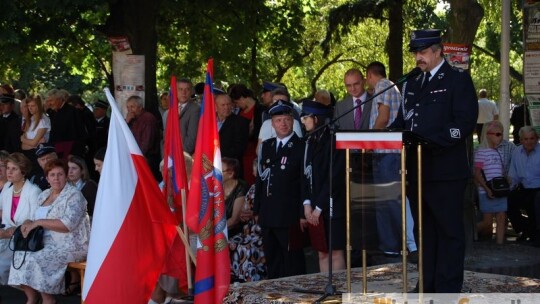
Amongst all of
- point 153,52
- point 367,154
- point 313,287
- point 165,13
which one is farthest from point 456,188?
point 165,13

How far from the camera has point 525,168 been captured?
13.1 metres

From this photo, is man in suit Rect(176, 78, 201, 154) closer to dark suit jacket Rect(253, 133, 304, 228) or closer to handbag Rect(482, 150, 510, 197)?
dark suit jacket Rect(253, 133, 304, 228)

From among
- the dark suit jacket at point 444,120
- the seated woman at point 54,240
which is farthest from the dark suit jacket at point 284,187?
the dark suit jacket at point 444,120

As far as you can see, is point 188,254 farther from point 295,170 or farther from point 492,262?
point 492,262

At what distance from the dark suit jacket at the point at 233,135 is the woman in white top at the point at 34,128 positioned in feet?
10.2

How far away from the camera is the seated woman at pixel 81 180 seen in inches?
447

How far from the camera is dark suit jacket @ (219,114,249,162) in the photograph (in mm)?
11797

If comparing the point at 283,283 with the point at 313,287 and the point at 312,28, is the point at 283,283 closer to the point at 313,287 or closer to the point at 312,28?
the point at 313,287

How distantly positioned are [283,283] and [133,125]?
492 cm

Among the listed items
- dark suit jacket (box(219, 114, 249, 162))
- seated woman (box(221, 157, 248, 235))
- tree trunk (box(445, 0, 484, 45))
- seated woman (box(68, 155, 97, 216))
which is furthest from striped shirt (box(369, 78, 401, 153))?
seated woman (box(68, 155, 97, 216))

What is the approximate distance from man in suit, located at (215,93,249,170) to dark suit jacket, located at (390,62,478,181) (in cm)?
455

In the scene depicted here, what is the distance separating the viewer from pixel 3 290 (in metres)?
11.8

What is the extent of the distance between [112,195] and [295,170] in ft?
5.55

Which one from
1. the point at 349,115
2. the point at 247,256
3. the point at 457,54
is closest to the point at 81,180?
the point at 247,256
